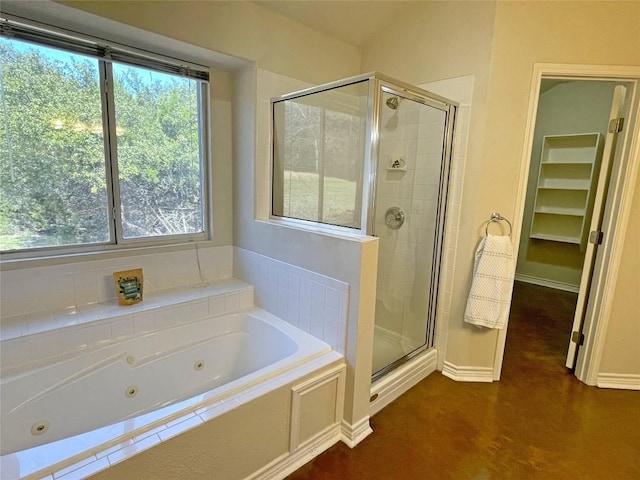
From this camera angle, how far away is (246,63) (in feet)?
7.24

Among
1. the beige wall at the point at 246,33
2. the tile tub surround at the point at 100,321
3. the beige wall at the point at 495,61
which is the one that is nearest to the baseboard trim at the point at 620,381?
the beige wall at the point at 495,61

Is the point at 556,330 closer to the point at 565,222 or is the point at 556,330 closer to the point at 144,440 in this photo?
the point at 565,222

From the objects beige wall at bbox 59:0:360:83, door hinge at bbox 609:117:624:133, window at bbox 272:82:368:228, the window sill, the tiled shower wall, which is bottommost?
the tiled shower wall

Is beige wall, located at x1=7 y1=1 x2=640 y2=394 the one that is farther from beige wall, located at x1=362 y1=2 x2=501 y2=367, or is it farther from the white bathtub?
the white bathtub

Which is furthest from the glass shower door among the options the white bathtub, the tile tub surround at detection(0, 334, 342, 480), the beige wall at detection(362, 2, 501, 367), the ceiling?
the tile tub surround at detection(0, 334, 342, 480)

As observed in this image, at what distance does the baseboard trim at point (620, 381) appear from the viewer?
2.30 m

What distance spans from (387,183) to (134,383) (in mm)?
1884

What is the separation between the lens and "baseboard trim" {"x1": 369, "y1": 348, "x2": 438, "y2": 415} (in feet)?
6.54

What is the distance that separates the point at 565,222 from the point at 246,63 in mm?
4366

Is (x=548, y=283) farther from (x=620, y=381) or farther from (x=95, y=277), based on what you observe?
(x=95, y=277)

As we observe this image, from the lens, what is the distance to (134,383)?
6.06ft

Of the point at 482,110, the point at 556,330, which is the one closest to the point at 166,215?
the point at 482,110

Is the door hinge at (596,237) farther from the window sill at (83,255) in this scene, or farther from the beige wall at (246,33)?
the window sill at (83,255)

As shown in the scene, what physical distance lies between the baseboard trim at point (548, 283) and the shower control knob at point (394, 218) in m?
3.39
